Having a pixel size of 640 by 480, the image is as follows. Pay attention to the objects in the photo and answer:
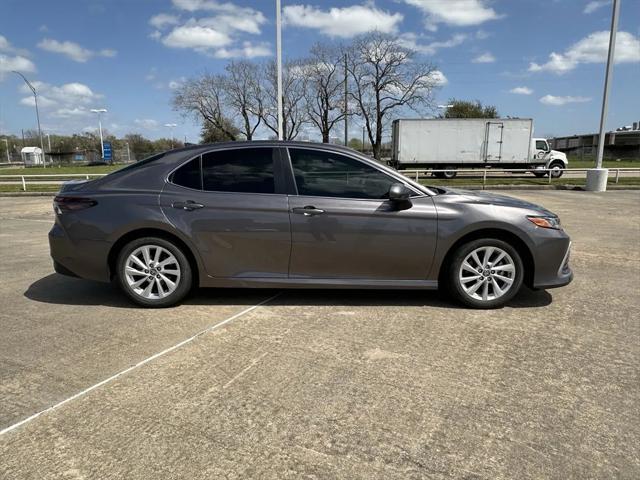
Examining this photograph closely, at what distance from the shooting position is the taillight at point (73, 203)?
4.41 metres

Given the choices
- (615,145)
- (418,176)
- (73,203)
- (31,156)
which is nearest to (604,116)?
(418,176)

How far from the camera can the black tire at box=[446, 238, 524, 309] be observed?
4.32 m

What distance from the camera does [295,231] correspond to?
13.9 ft

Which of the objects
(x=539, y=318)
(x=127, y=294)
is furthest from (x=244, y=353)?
(x=539, y=318)

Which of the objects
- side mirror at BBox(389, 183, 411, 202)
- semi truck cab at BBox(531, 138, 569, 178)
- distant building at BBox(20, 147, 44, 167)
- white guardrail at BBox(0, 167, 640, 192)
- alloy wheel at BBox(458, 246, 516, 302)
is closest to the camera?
side mirror at BBox(389, 183, 411, 202)

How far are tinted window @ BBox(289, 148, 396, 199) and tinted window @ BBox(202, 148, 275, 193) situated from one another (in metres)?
0.27

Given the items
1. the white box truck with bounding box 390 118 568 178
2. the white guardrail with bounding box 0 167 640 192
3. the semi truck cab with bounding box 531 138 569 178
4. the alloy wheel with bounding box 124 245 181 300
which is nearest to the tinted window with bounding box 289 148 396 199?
the alloy wheel with bounding box 124 245 181 300

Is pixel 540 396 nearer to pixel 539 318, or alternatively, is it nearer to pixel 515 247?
pixel 539 318

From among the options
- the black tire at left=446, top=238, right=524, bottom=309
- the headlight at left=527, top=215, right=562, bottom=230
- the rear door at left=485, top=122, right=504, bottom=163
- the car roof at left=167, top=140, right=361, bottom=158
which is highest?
the rear door at left=485, top=122, right=504, bottom=163

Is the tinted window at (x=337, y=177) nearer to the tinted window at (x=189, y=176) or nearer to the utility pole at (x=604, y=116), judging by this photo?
the tinted window at (x=189, y=176)

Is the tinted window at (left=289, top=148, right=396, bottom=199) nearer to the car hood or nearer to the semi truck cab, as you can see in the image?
the car hood

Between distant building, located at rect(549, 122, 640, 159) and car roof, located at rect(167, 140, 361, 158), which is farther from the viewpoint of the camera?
distant building, located at rect(549, 122, 640, 159)

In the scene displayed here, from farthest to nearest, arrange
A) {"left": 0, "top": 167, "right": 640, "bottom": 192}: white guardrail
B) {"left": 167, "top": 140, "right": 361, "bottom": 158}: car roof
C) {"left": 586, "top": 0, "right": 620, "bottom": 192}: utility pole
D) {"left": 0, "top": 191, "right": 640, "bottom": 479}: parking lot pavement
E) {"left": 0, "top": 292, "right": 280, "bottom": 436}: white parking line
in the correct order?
{"left": 0, "top": 167, "right": 640, "bottom": 192}: white guardrail
{"left": 586, "top": 0, "right": 620, "bottom": 192}: utility pole
{"left": 167, "top": 140, "right": 361, "bottom": 158}: car roof
{"left": 0, "top": 292, "right": 280, "bottom": 436}: white parking line
{"left": 0, "top": 191, "right": 640, "bottom": 479}: parking lot pavement

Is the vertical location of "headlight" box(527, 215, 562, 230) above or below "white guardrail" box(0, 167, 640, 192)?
above
